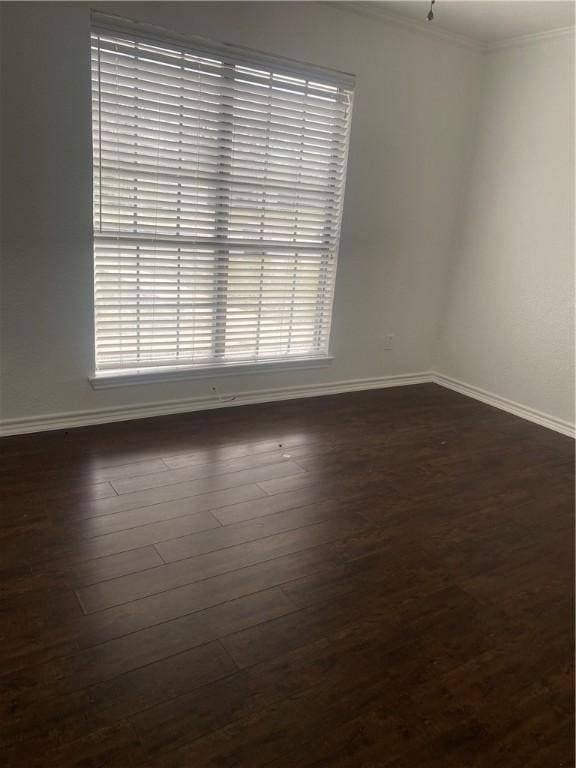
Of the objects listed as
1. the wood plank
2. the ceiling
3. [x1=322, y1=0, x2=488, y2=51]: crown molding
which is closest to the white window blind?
[x1=322, y1=0, x2=488, y2=51]: crown molding

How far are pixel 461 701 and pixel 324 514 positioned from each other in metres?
1.06

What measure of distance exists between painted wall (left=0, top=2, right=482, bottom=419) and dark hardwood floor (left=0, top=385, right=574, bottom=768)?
51cm

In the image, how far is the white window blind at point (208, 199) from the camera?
3061 millimetres

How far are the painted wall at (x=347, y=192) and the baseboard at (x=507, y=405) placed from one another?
0.20 meters

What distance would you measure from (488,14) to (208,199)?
82.5 inches

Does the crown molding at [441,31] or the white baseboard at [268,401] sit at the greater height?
the crown molding at [441,31]

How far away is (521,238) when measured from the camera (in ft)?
13.5

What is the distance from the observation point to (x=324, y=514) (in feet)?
8.60

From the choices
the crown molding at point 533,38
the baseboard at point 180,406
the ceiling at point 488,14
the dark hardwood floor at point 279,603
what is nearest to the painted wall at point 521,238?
the crown molding at point 533,38

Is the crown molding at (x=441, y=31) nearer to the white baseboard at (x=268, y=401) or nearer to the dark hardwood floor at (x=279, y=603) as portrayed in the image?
the white baseboard at (x=268, y=401)

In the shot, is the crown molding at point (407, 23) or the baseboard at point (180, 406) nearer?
the baseboard at point (180, 406)

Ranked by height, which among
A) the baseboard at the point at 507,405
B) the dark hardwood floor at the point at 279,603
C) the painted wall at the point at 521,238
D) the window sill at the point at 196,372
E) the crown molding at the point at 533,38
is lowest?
the dark hardwood floor at the point at 279,603

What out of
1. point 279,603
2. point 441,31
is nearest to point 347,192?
point 441,31

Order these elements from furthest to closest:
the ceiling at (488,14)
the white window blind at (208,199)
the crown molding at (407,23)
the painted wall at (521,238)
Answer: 1. the painted wall at (521,238)
2. the crown molding at (407,23)
3. the ceiling at (488,14)
4. the white window blind at (208,199)
